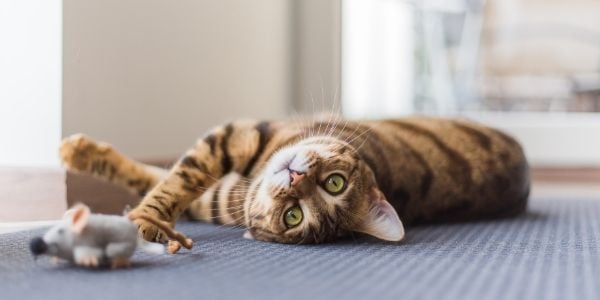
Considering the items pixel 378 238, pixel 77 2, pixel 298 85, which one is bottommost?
pixel 378 238

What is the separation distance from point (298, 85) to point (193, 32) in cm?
81

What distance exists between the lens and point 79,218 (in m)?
1.05

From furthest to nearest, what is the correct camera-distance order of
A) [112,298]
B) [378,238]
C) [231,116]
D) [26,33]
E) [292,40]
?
[292,40]
[231,116]
[26,33]
[378,238]
[112,298]

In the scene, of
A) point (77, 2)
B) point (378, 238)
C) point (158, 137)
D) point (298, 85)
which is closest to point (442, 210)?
A: point (378, 238)

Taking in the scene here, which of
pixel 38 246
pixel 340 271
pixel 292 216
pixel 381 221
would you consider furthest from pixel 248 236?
pixel 38 246

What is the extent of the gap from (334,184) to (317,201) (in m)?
→ 0.05

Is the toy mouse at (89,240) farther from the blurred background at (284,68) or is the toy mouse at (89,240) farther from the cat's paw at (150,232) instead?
the blurred background at (284,68)

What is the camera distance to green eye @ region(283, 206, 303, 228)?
4.60 ft

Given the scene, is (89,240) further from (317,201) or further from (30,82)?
(30,82)

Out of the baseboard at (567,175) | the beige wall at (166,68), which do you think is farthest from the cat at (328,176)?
the baseboard at (567,175)

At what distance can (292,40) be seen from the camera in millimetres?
2889

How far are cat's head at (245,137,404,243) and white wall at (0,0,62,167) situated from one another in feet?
1.67

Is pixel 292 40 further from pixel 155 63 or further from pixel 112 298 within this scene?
pixel 112 298

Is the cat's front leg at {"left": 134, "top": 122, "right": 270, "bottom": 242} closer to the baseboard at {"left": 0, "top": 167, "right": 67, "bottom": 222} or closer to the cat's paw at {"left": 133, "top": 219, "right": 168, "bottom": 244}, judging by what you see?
the cat's paw at {"left": 133, "top": 219, "right": 168, "bottom": 244}
